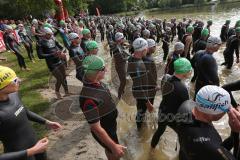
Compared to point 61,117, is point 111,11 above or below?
below

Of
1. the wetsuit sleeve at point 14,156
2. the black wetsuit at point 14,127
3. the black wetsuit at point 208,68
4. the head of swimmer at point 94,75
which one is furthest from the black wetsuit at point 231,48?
the wetsuit sleeve at point 14,156

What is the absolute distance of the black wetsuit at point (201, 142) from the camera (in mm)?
2508

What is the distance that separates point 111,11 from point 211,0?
30.3m

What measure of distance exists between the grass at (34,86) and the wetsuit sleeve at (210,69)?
4.03 m

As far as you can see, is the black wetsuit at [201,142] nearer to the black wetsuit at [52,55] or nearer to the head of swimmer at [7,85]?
the head of swimmer at [7,85]

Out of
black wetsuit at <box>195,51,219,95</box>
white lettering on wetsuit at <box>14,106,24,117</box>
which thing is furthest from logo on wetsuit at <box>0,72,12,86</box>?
black wetsuit at <box>195,51,219,95</box>

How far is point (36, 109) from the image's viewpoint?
7.96m

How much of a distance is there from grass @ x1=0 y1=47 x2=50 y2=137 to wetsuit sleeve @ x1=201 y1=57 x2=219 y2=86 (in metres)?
4.03

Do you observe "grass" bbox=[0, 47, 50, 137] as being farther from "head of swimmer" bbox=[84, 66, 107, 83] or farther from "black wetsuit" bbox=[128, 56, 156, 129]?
"head of swimmer" bbox=[84, 66, 107, 83]

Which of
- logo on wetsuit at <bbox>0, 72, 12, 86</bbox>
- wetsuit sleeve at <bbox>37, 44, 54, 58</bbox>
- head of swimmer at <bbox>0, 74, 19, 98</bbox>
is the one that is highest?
logo on wetsuit at <bbox>0, 72, 12, 86</bbox>

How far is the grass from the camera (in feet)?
26.2

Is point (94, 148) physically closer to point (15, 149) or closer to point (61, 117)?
point (61, 117)

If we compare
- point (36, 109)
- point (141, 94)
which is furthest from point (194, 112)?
point (36, 109)

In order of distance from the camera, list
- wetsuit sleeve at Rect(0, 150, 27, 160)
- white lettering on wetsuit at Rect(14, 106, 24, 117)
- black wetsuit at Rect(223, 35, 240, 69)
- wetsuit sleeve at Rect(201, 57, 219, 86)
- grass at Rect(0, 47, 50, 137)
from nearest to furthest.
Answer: wetsuit sleeve at Rect(0, 150, 27, 160) < white lettering on wetsuit at Rect(14, 106, 24, 117) < wetsuit sleeve at Rect(201, 57, 219, 86) < grass at Rect(0, 47, 50, 137) < black wetsuit at Rect(223, 35, 240, 69)
